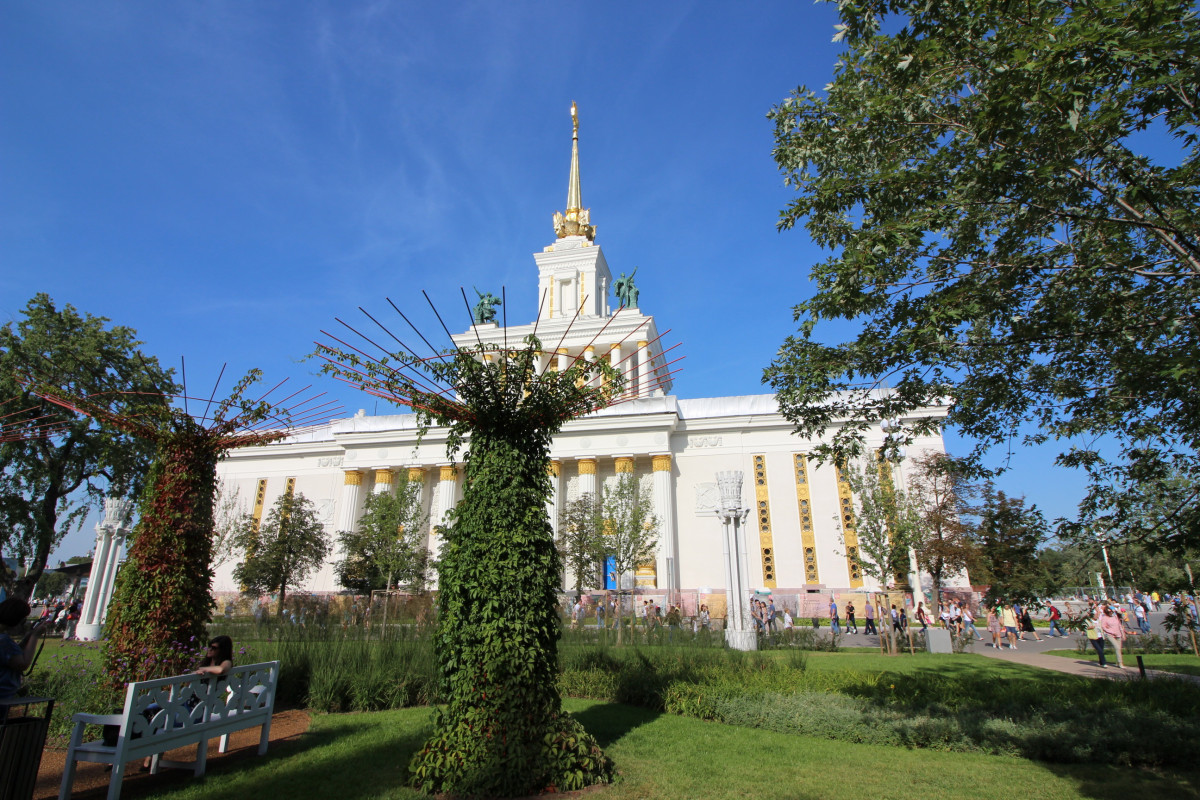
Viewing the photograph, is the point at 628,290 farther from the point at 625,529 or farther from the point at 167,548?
the point at 167,548

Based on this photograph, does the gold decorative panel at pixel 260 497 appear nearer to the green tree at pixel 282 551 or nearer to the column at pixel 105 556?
the green tree at pixel 282 551

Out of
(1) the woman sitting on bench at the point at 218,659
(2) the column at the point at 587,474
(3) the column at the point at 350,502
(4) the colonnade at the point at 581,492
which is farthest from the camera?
(3) the column at the point at 350,502

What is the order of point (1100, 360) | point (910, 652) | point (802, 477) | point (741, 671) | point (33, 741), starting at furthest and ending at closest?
point (802, 477) → point (910, 652) → point (741, 671) → point (1100, 360) → point (33, 741)

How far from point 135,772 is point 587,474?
31822 millimetres

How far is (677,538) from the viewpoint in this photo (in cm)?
3753

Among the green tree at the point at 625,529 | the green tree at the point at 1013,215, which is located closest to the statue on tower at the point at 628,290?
the green tree at the point at 625,529

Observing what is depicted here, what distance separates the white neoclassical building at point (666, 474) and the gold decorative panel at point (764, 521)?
60mm

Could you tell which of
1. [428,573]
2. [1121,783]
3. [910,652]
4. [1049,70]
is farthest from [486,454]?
[428,573]

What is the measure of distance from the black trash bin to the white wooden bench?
0.50m

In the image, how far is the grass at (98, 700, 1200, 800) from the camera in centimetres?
576

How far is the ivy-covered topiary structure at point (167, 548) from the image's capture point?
752 centimetres

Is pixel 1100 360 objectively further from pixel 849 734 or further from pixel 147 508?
pixel 147 508

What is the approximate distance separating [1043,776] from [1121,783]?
26.5 inches

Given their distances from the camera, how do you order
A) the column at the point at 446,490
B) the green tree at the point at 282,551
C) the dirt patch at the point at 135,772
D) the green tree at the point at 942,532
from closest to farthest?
the dirt patch at the point at 135,772 → the green tree at the point at 942,532 → the green tree at the point at 282,551 → the column at the point at 446,490
